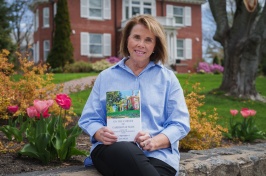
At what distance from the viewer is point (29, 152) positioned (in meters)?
3.35

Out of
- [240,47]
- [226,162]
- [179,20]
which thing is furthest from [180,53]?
[226,162]

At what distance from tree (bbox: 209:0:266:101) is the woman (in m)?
8.29

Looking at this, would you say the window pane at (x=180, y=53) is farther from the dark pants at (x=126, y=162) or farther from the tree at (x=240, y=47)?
the dark pants at (x=126, y=162)

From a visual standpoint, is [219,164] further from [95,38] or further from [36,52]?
[36,52]

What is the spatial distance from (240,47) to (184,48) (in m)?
16.4

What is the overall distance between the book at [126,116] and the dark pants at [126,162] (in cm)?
9

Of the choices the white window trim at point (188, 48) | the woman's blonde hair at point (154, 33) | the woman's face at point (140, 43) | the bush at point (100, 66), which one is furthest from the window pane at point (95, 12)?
the woman's face at point (140, 43)

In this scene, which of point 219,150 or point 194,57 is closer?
point 219,150

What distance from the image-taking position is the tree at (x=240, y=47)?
35.5 feet

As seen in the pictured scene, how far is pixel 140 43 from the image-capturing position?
285cm

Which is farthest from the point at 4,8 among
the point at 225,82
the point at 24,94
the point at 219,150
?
the point at 219,150

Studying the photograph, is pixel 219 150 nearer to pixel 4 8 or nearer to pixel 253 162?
pixel 253 162

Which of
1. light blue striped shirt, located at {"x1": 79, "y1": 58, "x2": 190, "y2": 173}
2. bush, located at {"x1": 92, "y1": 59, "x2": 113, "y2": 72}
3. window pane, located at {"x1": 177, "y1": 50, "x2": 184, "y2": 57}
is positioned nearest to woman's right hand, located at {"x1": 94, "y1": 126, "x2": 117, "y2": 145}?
light blue striped shirt, located at {"x1": 79, "y1": 58, "x2": 190, "y2": 173}

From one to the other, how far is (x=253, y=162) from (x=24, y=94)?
2950 millimetres
